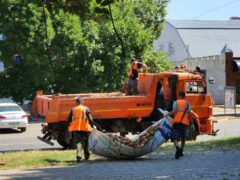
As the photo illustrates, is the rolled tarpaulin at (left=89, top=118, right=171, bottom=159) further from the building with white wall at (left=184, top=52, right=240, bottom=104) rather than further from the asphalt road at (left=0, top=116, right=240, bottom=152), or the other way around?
the building with white wall at (left=184, top=52, right=240, bottom=104)

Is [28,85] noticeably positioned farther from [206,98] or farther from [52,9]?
[52,9]

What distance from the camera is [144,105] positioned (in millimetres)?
19500

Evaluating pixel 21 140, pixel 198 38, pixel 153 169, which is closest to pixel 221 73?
pixel 198 38

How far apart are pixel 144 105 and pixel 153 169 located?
8.20 metres

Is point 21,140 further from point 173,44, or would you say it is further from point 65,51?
point 173,44

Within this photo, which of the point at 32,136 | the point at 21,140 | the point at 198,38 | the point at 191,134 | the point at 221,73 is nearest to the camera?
the point at 191,134

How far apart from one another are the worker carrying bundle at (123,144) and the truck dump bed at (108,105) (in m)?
4.69

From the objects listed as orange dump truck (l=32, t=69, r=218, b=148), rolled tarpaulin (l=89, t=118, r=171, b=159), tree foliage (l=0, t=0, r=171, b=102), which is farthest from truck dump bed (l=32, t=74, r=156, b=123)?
tree foliage (l=0, t=0, r=171, b=102)

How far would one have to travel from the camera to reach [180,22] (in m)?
65.1

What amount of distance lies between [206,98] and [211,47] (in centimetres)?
4294

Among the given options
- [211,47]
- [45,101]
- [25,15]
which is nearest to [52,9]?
[45,101]

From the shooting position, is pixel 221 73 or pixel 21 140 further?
pixel 221 73

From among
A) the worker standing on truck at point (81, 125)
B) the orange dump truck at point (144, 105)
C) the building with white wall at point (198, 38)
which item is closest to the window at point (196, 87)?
the orange dump truck at point (144, 105)

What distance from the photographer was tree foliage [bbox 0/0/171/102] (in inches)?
1243
